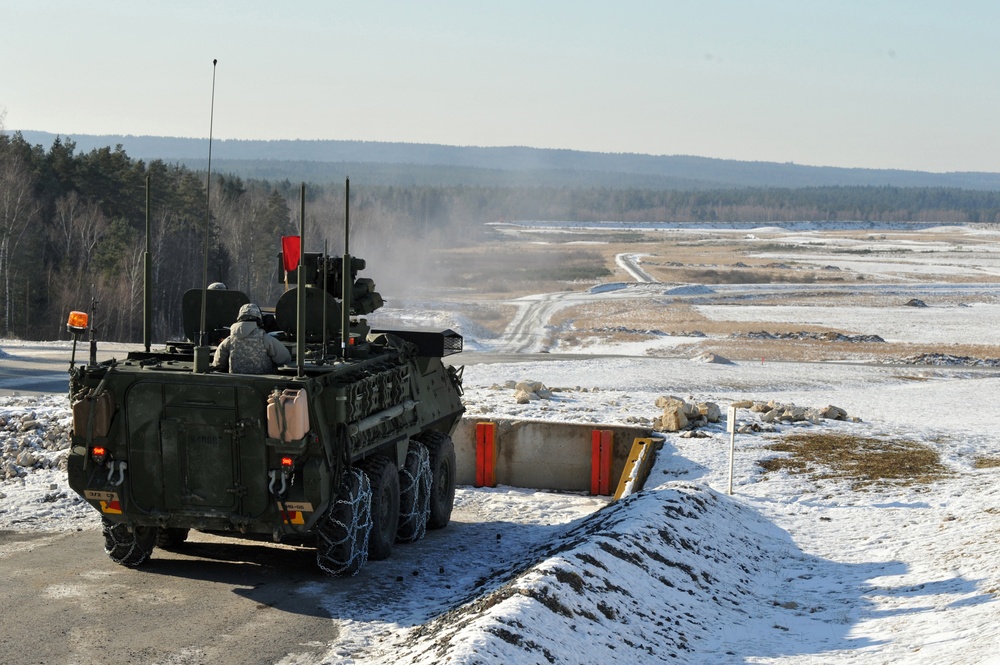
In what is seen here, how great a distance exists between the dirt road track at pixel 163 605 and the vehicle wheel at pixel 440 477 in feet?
6.71

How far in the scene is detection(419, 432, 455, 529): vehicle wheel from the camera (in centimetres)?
1475

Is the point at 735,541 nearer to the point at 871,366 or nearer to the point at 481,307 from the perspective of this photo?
the point at 871,366

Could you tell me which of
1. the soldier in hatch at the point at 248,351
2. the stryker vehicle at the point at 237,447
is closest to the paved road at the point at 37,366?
the stryker vehicle at the point at 237,447

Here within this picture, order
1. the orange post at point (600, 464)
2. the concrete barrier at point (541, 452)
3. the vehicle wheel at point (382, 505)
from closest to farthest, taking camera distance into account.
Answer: the vehicle wheel at point (382, 505) < the orange post at point (600, 464) < the concrete barrier at point (541, 452)

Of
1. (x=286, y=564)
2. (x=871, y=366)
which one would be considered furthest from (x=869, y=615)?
(x=871, y=366)

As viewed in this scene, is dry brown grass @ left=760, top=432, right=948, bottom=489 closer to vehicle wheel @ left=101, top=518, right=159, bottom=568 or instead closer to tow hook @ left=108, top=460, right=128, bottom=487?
vehicle wheel @ left=101, top=518, right=159, bottom=568

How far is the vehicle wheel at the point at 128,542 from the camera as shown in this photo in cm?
1205

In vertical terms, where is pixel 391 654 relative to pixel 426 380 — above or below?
below

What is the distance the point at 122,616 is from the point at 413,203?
14976 centimetres

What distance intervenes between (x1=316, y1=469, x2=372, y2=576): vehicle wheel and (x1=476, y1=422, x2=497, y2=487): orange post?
20.9 ft

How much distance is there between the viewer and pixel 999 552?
39.3 feet

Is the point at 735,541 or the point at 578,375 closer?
the point at 735,541

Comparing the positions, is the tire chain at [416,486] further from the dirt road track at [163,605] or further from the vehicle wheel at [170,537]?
the vehicle wheel at [170,537]

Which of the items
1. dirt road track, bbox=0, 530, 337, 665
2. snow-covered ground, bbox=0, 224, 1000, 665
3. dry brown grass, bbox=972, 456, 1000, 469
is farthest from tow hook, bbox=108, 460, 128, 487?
dry brown grass, bbox=972, 456, 1000, 469
